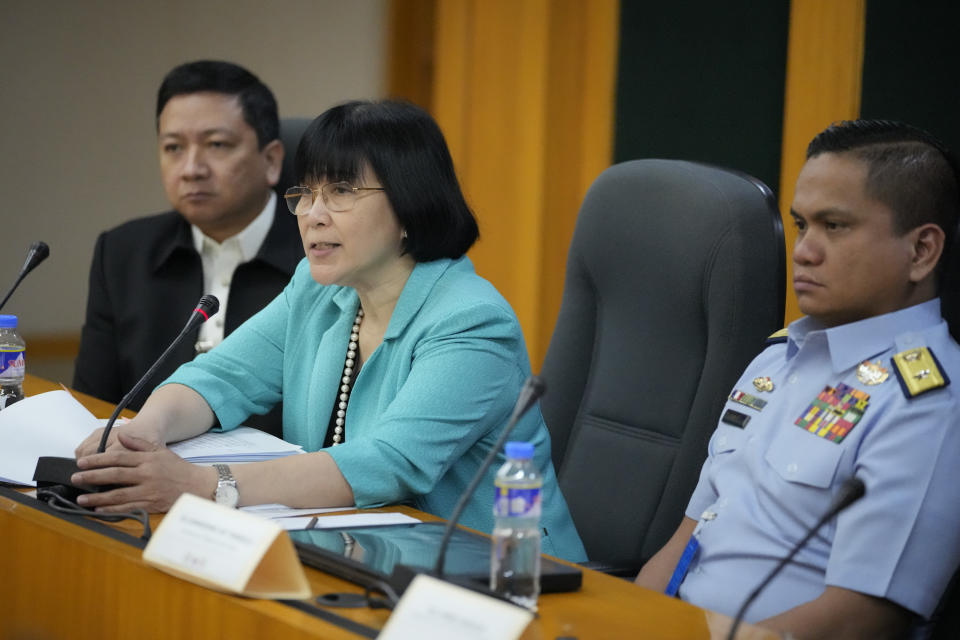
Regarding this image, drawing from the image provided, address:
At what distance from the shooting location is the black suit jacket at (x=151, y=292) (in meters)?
2.75

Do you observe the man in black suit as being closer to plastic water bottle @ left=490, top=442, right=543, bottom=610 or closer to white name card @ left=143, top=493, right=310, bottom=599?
white name card @ left=143, top=493, right=310, bottom=599

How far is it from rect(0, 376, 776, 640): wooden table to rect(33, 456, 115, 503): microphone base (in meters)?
0.03

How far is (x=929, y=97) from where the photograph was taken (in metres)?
2.53

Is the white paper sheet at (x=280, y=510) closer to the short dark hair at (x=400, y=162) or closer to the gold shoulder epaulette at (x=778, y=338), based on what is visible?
the short dark hair at (x=400, y=162)

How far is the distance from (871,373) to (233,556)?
2.76 feet

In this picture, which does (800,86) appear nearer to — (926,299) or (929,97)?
(929,97)

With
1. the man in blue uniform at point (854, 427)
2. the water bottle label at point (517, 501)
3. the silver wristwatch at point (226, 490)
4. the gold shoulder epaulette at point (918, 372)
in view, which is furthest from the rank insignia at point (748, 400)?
the silver wristwatch at point (226, 490)

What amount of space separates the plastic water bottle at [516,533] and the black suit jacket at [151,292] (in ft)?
5.52

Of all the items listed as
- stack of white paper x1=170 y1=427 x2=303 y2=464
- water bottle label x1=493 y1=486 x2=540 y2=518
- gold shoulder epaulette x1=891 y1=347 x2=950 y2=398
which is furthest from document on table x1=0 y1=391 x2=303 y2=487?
gold shoulder epaulette x1=891 y1=347 x2=950 y2=398

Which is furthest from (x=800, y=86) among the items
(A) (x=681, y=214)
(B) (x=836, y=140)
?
(B) (x=836, y=140)

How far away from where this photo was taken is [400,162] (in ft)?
6.08

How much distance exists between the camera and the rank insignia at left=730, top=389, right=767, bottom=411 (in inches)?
64.7

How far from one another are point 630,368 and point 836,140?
0.57 meters

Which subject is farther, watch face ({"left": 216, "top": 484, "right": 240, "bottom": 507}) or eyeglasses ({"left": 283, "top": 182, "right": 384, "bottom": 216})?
eyeglasses ({"left": 283, "top": 182, "right": 384, "bottom": 216})
